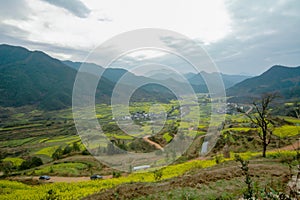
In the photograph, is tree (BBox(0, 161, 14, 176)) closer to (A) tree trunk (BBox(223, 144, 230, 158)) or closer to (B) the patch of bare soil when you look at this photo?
(B) the patch of bare soil

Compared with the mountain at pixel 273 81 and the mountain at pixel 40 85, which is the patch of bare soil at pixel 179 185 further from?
the mountain at pixel 273 81

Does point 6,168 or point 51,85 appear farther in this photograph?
point 51,85

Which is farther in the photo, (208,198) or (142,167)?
(142,167)

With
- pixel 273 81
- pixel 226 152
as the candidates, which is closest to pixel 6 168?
pixel 226 152

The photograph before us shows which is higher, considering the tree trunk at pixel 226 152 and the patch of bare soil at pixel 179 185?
the patch of bare soil at pixel 179 185

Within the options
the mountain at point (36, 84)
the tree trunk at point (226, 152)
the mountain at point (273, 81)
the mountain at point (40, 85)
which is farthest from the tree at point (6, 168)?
the mountain at point (273, 81)

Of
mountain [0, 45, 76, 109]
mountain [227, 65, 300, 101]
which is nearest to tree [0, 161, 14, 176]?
mountain [0, 45, 76, 109]

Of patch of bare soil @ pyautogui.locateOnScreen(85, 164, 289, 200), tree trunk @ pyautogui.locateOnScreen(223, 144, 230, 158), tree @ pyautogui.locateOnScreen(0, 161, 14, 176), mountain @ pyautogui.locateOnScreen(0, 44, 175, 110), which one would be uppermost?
mountain @ pyautogui.locateOnScreen(0, 44, 175, 110)

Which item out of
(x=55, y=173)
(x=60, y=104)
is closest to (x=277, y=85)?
(x=60, y=104)

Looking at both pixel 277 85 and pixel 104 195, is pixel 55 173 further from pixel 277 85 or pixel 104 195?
pixel 277 85

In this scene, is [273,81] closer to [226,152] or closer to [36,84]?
[226,152]

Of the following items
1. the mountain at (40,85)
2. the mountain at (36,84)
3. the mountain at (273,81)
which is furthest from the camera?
the mountain at (273,81)
